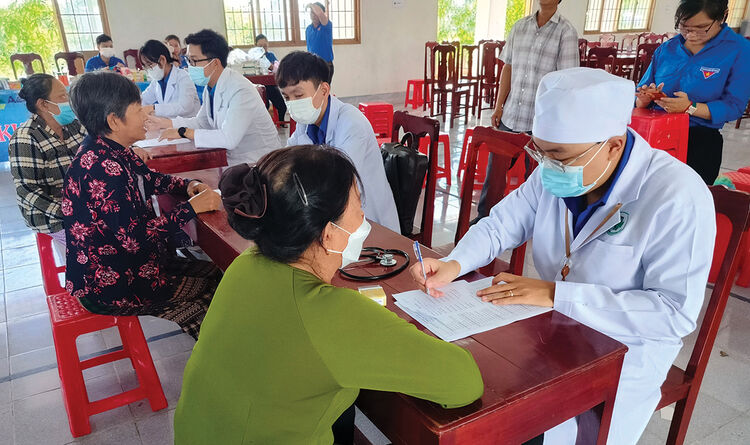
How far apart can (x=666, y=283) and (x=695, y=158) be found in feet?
6.24

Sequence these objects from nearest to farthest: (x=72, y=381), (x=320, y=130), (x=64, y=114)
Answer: (x=72, y=381) → (x=320, y=130) → (x=64, y=114)

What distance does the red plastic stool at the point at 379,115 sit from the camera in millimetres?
5062

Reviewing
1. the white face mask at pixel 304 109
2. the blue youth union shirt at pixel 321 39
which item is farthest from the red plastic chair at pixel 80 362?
the blue youth union shirt at pixel 321 39

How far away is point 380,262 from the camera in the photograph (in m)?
1.32

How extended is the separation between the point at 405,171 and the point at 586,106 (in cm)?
120

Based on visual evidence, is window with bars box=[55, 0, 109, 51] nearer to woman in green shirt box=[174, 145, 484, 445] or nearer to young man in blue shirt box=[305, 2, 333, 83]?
young man in blue shirt box=[305, 2, 333, 83]

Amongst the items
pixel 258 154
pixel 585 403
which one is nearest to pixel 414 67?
pixel 258 154

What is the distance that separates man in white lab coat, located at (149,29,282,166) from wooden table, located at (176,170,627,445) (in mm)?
1975

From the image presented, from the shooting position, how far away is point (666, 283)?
104cm

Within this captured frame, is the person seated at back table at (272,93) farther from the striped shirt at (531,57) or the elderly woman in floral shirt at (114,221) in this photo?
the elderly woman in floral shirt at (114,221)

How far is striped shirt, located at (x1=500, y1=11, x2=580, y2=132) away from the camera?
297 centimetres

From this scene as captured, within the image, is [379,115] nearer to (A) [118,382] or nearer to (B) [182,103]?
(B) [182,103]

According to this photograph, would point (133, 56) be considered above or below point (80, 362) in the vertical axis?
above

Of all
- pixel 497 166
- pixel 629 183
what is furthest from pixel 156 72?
pixel 629 183
